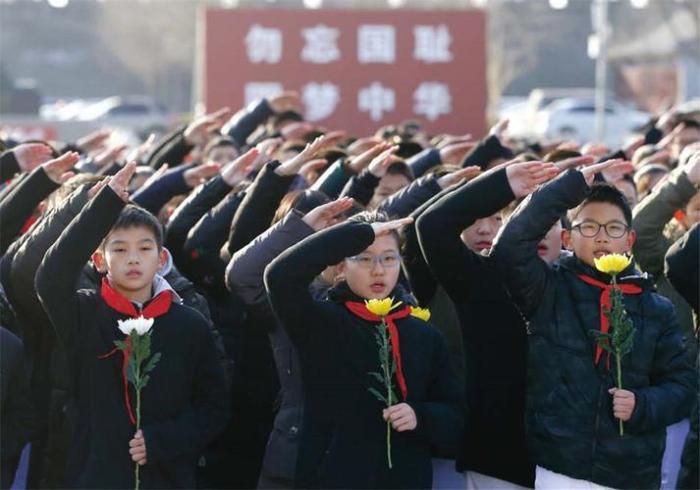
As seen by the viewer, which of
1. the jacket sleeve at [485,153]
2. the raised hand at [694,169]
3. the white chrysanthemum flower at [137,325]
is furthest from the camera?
the jacket sleeve at [485,153]

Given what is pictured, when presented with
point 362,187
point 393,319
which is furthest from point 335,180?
point 393,319

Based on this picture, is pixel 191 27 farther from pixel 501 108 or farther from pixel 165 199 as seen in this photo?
pixel 165 199

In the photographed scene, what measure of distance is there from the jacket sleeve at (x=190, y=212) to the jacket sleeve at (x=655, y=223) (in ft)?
6.37

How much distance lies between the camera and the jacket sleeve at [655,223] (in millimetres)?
7039

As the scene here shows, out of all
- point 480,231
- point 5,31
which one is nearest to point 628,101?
point 5,31

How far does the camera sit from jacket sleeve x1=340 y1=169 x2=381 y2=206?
23.2ft

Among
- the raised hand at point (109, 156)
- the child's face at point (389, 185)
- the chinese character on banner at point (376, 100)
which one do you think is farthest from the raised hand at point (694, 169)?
the chinese character on banner at point (376, 100)

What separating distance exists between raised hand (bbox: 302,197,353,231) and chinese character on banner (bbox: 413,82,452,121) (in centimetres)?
1476

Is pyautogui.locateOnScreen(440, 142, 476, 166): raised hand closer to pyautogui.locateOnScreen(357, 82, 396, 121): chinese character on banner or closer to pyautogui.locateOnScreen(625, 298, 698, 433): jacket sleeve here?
pyautogui.locateOnScreen(625, 298, 698, 433): jacket sleeve

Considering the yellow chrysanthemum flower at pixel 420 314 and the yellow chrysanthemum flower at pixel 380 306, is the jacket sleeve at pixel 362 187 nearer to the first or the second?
the yellow chrysanthemum flower at pixel 420 314

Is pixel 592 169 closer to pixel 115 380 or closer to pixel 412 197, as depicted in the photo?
pixel 412 197

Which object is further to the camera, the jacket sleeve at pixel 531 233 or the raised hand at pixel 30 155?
the raised hand at pixel 30 155

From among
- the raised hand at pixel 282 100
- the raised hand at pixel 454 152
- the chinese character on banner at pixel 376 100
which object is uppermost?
the chinese character on banner at pixel 376 100

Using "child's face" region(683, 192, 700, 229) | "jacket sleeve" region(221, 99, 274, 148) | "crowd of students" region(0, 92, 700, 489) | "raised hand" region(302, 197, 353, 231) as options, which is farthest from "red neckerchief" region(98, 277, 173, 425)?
"jacket sleeve" region(221, 99, 274, 148)
